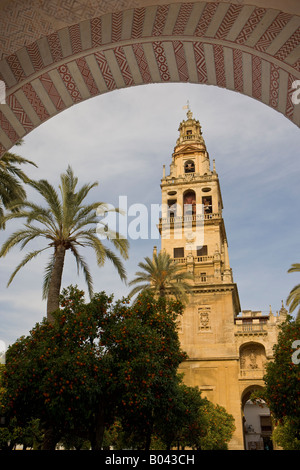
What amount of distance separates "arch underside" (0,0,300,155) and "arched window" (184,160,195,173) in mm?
43767

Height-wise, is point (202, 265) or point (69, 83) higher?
point (202, 265)

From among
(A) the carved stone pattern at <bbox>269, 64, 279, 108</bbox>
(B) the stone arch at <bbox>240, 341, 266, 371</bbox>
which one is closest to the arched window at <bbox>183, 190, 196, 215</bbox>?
(B) the stone arch at <bbox>240, 341, 266, 371</bbox>

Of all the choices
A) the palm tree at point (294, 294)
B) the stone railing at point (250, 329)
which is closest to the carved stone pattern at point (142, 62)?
the palm tree at point (294, 294)

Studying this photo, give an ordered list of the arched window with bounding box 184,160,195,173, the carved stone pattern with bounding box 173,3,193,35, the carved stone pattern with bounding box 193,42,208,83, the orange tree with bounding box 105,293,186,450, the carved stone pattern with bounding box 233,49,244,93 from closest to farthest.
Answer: the carved stone pattern with bounding box 173,3,193,35, the carved stone pattern with bounding box 233,49,244,93, the carved stone pattern with bounding box 193,42,208,83, the orange tree with bounding box 105,293,186,450, the arched window with bounding box 184,160,195,173

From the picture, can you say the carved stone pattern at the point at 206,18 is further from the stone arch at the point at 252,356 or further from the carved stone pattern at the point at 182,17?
the stone arch at the point at 252,356

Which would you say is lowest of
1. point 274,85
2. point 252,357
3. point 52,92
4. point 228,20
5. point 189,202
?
point 274,85

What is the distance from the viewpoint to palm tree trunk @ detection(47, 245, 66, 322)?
15.2m

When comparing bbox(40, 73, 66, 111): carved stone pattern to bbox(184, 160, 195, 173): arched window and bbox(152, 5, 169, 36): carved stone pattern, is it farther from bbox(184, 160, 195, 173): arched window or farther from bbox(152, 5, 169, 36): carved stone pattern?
bbox(184, 160, 195, 173): arched window

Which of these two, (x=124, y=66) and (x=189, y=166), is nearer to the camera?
(x=124, y=66)

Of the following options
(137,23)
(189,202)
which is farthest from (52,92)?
(189,202)

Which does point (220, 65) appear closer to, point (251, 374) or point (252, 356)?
point (251, 374)

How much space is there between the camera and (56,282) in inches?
615

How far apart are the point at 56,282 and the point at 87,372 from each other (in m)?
5.00

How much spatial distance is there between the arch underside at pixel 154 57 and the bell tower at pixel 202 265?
101 feet
